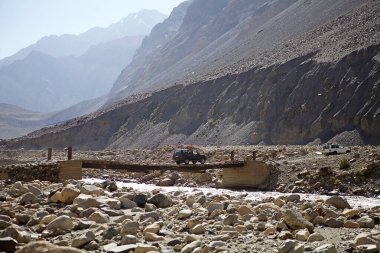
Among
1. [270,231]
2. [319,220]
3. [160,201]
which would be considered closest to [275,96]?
[160,201]

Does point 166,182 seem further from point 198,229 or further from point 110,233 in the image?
point 110,233

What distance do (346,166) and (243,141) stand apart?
3057 centimetres

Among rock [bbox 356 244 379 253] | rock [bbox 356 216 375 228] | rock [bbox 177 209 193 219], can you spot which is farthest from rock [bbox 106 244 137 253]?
rock [bbox 356 216 375 228]

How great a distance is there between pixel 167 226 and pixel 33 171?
1258 centimetres

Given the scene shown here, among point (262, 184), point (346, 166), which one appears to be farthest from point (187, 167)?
point (346, 166)

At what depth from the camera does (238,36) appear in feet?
349

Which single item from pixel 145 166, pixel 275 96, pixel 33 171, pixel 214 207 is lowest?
→ pixel 214 207

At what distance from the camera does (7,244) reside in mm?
7844

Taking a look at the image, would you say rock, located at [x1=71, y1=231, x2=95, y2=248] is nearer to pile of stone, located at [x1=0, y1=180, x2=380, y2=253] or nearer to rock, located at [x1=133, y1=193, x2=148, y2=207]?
pile of stone, located at [x1=0, y1=180, x2=380, y2=253]

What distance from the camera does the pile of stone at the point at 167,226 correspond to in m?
8.44

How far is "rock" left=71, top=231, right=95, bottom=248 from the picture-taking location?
853cm

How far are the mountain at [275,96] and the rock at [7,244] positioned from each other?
37.7 meters

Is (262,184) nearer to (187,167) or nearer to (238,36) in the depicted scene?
(187,167)

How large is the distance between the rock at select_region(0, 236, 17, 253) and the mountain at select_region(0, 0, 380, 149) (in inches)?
1482
